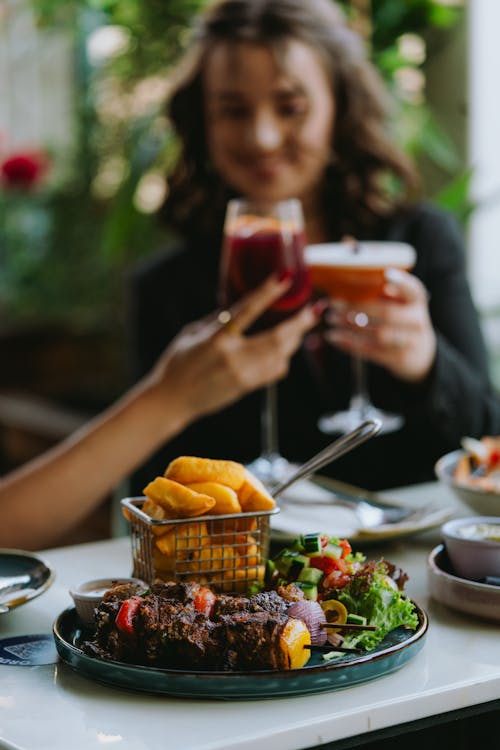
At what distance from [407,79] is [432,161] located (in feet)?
0.87

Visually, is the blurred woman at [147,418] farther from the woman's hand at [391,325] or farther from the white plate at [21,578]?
the white plate at [21,578]

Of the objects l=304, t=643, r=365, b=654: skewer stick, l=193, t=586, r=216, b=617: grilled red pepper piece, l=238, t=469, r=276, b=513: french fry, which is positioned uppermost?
l=238, t=469, r=276, b=513: french fry

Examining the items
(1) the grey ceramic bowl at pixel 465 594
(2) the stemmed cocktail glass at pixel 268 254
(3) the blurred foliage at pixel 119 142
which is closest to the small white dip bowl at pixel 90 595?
(1) the grey ceramic bowl at pixel 465 594

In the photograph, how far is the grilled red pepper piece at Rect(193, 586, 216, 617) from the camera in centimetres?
104

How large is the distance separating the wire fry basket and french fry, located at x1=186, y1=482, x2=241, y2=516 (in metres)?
0.01

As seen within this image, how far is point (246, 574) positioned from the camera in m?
1.17

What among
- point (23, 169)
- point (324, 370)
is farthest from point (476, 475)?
point (23, 169)

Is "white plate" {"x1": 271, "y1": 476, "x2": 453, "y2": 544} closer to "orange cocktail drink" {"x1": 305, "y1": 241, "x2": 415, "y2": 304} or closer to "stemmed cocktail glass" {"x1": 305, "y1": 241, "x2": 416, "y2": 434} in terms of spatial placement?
"stemmed cocktail glass" {"x1": 305, "y1": 241, "x2": 416, "y2": 434}

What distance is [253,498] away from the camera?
46.4 inches

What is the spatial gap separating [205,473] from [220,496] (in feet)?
0.11

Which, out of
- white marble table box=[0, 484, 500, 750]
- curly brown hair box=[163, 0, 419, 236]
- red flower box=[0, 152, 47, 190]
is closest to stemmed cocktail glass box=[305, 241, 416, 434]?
curly brown hair box=[163, 0, 419, 236]

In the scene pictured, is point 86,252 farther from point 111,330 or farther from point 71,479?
point 71,479

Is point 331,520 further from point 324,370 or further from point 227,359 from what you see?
point 324,370

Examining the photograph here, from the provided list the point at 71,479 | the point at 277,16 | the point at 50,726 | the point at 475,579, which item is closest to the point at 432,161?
the point at 277,16
